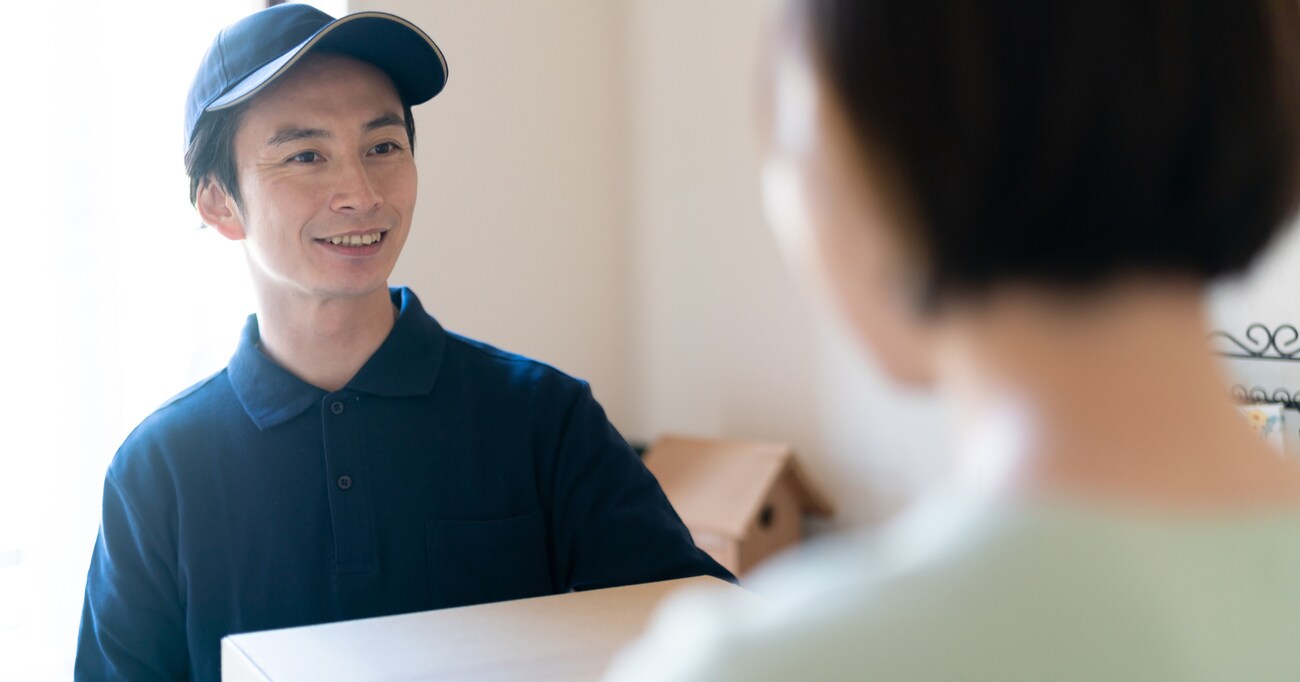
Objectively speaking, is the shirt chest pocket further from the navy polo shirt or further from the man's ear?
the man's ear

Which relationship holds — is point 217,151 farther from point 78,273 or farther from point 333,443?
point 78,273

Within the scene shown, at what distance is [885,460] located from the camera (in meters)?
2.61

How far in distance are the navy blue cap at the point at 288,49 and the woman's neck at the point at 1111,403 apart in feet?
3.40

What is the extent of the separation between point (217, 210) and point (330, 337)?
23 centimetres

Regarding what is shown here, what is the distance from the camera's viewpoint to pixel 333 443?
1.31 meters

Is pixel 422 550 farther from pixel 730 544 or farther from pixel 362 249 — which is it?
pixel 730 544

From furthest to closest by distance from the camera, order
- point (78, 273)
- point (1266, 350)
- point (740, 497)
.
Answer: point (740, 497), point (78, 273), point (1266, 350)

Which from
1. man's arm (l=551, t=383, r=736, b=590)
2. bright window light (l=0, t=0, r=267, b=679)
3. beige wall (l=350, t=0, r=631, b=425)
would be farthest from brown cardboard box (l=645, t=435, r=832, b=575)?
man's arm (l=551, t=383, r=736, b=590)

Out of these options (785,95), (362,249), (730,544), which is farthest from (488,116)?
(785,95)

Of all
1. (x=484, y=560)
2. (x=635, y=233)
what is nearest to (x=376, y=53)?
(x=484, y=560)

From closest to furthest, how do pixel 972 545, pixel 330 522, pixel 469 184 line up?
pixel 972 545, pixel 330 522, pixel 469 184

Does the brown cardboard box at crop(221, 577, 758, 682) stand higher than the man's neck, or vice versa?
the man's neck

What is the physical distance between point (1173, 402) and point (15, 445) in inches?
90.3

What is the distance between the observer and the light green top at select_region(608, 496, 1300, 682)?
13.9 inches
